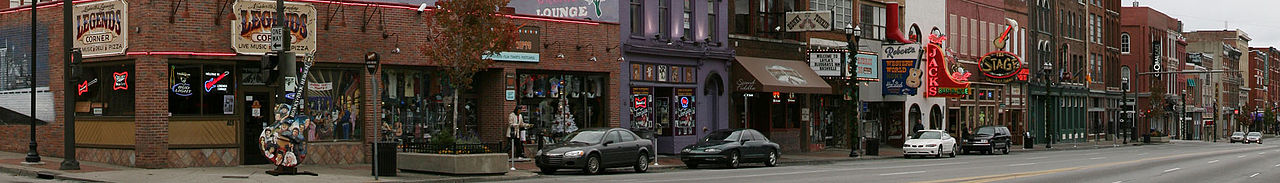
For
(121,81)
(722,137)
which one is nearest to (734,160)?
(722,137)

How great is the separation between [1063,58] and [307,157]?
5717 centimetres

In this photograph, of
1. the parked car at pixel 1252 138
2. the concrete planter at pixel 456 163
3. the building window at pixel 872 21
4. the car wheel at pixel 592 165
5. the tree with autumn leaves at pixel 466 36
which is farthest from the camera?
the parked car at pixel 1252 138

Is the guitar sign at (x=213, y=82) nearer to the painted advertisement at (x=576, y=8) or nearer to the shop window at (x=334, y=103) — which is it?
the shop window at (x=334, y=103)

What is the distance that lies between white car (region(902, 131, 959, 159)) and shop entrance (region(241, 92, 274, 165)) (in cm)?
2312

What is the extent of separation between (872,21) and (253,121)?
31.3m

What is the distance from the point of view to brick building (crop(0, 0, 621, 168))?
28931 mm

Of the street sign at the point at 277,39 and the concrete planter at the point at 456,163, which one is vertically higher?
the street sign at the point at 277,39

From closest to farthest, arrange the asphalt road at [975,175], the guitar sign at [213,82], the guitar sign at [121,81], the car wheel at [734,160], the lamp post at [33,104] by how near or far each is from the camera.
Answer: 1. the asphalt road at [975,175]
2. the lamp post at [33,104]
3. the guitar sign at [121,81]
4. the guitar sign at [213,82]
5. the car wheel at [734,160]

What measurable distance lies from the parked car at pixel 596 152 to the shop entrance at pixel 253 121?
6000 millimetres

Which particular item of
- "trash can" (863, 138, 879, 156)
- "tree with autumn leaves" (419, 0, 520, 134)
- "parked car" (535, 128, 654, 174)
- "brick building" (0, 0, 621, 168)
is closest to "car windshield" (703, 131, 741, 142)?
"parked car" (535, 128, 654, 174)

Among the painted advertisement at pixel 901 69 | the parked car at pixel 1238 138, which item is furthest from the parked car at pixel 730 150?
the parked car at pixel 1238 138

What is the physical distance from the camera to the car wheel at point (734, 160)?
3497cm

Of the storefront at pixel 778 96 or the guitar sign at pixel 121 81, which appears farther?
the storefront at pixel 778 96

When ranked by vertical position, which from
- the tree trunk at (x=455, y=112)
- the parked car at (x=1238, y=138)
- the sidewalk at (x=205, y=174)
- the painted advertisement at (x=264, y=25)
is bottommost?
the parked car at (x=1238, y=138)
